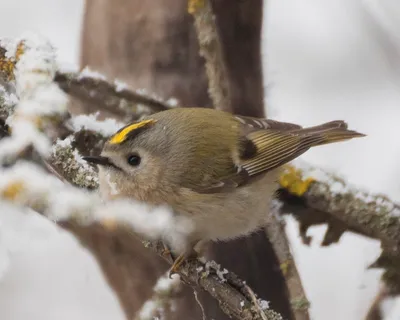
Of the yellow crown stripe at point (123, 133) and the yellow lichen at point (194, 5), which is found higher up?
the yellow lichen at point (194, 5)

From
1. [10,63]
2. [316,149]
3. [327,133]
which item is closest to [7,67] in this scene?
[10,63]

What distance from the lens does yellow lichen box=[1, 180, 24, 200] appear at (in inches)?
37.5

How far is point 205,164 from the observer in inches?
48.6

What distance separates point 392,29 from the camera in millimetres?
1691

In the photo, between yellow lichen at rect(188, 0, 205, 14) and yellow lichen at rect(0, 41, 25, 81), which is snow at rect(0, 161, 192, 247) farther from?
yellow lichen at rect(188, 0, 205, 14)

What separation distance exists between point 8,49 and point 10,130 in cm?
25

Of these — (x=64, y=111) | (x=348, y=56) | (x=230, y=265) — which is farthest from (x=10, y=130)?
(x=348, y=56)

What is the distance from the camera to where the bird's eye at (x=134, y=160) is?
1.16 m

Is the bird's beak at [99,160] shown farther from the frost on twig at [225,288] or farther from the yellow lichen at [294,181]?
the yellow lichen at [294,181]

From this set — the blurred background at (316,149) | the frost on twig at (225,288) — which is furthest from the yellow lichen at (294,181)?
the blurred background at (316,149)

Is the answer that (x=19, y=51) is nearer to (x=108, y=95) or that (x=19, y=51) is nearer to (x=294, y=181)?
(x=108, y=95)

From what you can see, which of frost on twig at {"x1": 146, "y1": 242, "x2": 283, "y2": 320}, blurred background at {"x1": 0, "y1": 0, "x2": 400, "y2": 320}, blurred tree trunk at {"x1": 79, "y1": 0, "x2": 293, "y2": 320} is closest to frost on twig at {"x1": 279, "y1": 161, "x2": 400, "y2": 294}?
blurred tree trunk at {"x1": 79, "y1": 0, "x2": 293, "y2": 320}

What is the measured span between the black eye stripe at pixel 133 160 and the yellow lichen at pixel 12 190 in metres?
0.24

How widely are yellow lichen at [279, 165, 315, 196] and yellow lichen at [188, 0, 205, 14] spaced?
42 cm
